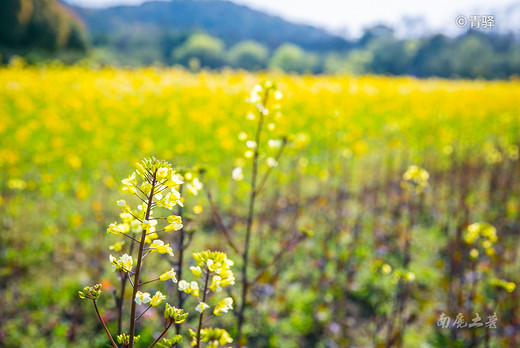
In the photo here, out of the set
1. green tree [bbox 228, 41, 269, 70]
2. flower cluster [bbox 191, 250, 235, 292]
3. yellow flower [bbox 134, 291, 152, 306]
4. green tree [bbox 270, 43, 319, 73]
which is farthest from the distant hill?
yellow flower [bbox 134, 291, 152, 306]

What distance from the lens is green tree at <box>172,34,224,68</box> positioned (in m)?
28.8

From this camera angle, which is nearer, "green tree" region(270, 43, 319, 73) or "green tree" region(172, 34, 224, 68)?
"green tree" region(172, 34, 224, 68)

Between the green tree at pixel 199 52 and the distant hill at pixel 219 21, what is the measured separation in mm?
11986

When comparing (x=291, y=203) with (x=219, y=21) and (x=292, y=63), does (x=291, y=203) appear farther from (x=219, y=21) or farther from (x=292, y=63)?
(x=219, y=21)

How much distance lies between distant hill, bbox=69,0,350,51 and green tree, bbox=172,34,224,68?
472 inches

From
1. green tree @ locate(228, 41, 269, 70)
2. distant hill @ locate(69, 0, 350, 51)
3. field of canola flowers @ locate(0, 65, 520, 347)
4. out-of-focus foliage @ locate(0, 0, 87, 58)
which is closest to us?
→ field of canola flowers @ locate(0, 65, 520, 347)

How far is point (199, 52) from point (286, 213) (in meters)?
28.4

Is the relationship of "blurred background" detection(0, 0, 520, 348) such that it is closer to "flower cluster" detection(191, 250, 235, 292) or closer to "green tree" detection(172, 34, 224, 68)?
"flower cluster" detection(191, 250, 235, 292)

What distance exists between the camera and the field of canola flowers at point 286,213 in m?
2.47

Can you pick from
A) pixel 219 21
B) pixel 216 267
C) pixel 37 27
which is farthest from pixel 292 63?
pixel 216 267

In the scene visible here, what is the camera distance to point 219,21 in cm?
5197

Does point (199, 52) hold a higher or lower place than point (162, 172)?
higher

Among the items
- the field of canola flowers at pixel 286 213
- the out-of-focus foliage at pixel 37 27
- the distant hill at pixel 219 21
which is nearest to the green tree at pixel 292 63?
the distant hill at pixel 219 21

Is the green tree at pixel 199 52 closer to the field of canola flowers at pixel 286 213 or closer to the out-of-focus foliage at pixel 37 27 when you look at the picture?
the out-of-focus foliage at pixel 37 27
